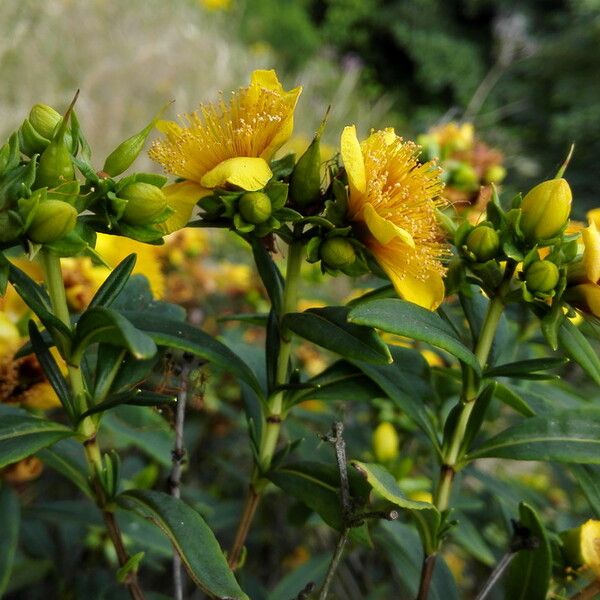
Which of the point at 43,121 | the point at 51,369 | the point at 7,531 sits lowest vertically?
the point at 7,531

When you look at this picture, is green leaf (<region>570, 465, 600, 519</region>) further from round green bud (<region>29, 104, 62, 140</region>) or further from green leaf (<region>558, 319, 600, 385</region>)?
round green bud (<region>29, 104, 62, 140</region>)

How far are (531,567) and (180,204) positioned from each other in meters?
0.47

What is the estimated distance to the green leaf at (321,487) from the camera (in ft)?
1.92


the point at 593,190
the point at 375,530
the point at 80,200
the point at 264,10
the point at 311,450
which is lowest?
the point at 375,530

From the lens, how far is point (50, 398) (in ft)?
2.56

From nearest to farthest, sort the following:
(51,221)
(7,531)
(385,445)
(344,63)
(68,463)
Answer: (51,221)
(68,463)
(7,531)
(385,445)
(344,63)

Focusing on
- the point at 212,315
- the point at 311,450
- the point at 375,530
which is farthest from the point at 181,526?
the point at 212,315

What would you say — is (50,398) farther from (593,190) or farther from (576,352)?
(593,190)

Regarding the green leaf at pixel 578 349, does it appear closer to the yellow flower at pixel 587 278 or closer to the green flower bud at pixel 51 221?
the yellow flower at pixel 587 278

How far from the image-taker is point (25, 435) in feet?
1.85

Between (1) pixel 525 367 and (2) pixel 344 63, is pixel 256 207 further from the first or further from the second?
(2) pixel 344 63

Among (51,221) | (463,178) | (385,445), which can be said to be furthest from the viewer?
(463,178)

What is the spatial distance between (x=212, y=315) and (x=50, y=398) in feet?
3.17

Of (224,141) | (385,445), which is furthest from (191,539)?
(385,445)
